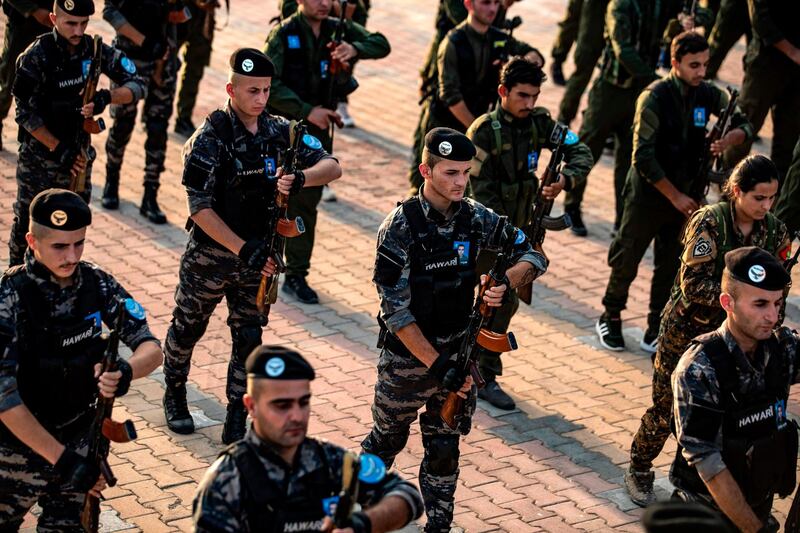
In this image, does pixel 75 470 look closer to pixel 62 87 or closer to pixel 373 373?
pixel 373 373

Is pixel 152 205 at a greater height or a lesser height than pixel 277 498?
lesser

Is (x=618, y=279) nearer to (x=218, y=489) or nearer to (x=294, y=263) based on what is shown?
(x=294, y=263)

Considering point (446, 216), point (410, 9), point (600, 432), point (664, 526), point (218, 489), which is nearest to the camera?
point (664, 526)

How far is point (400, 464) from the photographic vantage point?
319 inches

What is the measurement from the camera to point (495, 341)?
6.89 metres

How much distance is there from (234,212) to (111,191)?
14.3ft

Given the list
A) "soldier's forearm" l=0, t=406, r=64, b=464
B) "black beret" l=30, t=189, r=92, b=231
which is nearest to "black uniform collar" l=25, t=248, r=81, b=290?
"black beret" l=30, t=189, r=92, b=231

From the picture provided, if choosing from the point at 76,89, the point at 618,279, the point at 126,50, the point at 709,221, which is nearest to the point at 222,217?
the point at 76,89

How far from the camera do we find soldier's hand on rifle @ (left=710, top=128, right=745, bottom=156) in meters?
9.76

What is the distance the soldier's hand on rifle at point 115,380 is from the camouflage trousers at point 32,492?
437mm

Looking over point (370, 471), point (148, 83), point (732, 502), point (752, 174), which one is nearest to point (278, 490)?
point (370, 471)

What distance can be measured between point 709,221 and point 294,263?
3882 millimetres

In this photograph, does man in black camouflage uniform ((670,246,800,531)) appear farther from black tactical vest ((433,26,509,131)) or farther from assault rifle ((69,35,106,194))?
assault rifle ((69,35,106,194))

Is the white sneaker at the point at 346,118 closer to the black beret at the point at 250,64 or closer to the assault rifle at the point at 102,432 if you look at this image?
the black beret at the point at 250,64
